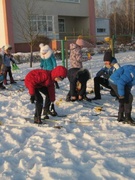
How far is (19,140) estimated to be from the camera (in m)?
5.11

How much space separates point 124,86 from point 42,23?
27.9 meters

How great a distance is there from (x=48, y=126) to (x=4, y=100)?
2905 millimetres

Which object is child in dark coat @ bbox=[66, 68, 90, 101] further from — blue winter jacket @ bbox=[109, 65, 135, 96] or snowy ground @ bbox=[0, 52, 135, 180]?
blue winter jacket @ bbox=[109, 65, 135, 96]

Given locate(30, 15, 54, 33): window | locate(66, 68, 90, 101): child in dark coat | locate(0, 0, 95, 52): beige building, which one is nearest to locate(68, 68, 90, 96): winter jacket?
locate(66, 68, 90, 101): child in dark coat

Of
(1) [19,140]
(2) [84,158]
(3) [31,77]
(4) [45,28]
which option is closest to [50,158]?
(2) [84,158]

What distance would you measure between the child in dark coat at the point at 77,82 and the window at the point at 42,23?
79.2 feet

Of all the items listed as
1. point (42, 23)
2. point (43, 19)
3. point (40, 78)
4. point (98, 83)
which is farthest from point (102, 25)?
point (40, 78)

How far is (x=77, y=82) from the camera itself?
7.82 m

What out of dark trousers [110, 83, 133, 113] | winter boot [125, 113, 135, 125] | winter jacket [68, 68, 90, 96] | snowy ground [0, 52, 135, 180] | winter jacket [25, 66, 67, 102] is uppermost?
winter jacket [25, 66, 67, 102]

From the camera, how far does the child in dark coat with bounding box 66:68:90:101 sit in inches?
308

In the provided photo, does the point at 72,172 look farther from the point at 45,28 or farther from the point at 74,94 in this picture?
the point at 45,28

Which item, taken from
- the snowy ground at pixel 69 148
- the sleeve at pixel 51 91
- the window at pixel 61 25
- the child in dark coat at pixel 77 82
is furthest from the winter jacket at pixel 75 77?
the window at pixel 61 25

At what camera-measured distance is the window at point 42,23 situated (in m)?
31.7

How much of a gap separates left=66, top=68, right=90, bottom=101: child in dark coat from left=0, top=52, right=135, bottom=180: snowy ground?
0.82 metres
